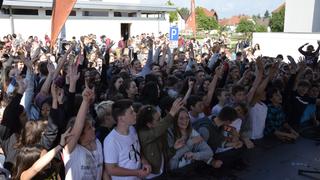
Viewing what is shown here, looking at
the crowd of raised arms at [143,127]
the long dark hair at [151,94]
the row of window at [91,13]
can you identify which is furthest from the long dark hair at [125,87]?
the row of window at [91,13]

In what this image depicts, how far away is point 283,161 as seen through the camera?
16.6 ft

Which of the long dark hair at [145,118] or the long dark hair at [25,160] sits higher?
the long dark hair at [145,118]

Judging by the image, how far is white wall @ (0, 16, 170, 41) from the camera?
27062mm

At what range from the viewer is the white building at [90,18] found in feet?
88.1

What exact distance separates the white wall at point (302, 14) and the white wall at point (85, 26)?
15424mm

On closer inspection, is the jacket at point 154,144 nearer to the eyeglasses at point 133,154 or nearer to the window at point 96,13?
the eyeglasses at point 133,154

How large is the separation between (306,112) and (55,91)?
4.48m

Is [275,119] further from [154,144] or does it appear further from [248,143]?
[154,144]

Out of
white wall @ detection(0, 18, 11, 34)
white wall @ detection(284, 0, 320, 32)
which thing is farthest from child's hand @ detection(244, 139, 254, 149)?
white wall @ detection(0, 18, 11, 34)

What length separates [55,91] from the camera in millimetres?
4266

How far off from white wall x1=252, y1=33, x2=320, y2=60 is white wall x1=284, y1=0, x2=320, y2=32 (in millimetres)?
2961

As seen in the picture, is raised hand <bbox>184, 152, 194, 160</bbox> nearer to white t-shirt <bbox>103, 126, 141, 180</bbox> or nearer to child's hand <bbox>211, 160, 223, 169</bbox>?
child's hand <bbox>211, 160, 223, 169</bbox>

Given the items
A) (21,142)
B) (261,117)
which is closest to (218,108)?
(261,117)

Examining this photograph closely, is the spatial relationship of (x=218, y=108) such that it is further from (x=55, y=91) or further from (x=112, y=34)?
(x=112, y=34)
